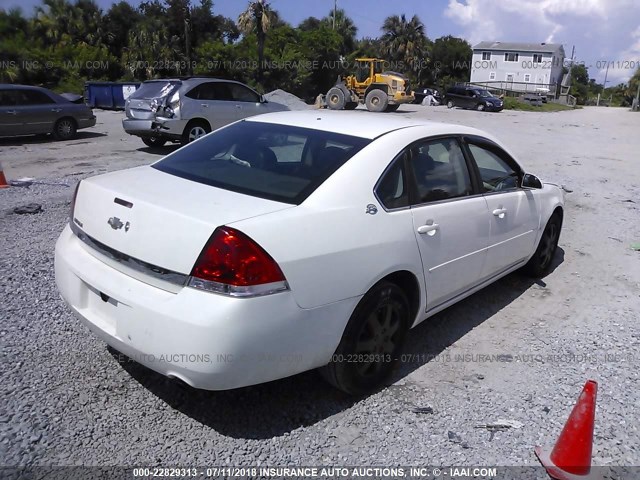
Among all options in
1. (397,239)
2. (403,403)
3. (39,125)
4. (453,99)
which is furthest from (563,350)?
(453,99)

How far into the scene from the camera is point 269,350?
2562mm

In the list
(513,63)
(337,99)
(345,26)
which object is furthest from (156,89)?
(513,63)

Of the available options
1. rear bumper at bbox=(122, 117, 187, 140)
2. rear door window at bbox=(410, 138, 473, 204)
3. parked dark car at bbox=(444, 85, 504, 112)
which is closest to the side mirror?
rear door window at bbox=(410, 138, 473, 204)

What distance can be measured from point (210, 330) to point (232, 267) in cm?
30

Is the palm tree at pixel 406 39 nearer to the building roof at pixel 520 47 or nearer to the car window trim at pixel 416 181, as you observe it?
the building roof at pixel 520 47

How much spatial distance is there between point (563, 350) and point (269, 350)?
2467 millimetres

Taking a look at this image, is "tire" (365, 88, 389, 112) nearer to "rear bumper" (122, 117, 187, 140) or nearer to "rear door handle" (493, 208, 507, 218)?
"rear bumper" (122, 117, 187, 140)

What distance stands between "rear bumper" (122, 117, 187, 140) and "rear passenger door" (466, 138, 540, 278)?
890cm

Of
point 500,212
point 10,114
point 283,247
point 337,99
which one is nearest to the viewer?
point 283,247

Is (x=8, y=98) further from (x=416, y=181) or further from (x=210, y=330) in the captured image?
(x=210, y=330)

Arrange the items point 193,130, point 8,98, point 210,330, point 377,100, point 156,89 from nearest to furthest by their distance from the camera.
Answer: point 210,330 → point 193,130 → point 156,89 → point 8,98 → point 377,100

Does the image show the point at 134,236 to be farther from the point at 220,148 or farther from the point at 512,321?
the point at 512,321

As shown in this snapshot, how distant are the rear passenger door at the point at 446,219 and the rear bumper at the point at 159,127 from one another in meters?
9.17

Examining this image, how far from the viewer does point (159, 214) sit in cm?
267
